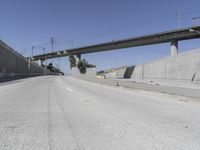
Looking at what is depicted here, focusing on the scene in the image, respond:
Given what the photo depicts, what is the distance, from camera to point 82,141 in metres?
6.10

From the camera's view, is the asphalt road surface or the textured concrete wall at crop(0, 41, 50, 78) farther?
the textured concrete wall at crop(0, 41, 50, 78)

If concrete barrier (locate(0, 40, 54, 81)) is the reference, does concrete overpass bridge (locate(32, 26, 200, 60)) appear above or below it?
above

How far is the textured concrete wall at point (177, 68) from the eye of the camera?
112ft

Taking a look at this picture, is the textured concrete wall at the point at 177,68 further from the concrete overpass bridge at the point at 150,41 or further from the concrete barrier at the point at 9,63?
the concrete barrier at the point at 9,63

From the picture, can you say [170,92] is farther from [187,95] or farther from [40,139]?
[40,139]

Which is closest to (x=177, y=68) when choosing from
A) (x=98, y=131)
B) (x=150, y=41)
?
(x=98, y=131)

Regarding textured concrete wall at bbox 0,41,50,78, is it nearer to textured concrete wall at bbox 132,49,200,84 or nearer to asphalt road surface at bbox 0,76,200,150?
textured concrete wall at bbox 132,49,200,84

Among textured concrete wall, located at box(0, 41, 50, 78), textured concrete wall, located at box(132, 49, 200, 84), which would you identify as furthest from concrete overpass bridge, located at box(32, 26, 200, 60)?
textured concrete wall, located at box(0, 41, 50, 78)

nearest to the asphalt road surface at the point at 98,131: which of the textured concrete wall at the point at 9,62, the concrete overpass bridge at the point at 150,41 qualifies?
the concrete overpass bridge at the point at 150,41

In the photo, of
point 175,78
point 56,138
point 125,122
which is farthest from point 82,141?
point 175,78

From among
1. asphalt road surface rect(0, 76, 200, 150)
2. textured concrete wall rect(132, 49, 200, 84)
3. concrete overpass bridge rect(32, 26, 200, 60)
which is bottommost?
asphalt road surface rect(0, 76, 200, 150)

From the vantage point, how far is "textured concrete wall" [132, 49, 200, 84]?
34.1 meters

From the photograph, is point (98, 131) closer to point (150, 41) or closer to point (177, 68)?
point (177, 68)

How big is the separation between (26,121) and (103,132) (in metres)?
2.70
